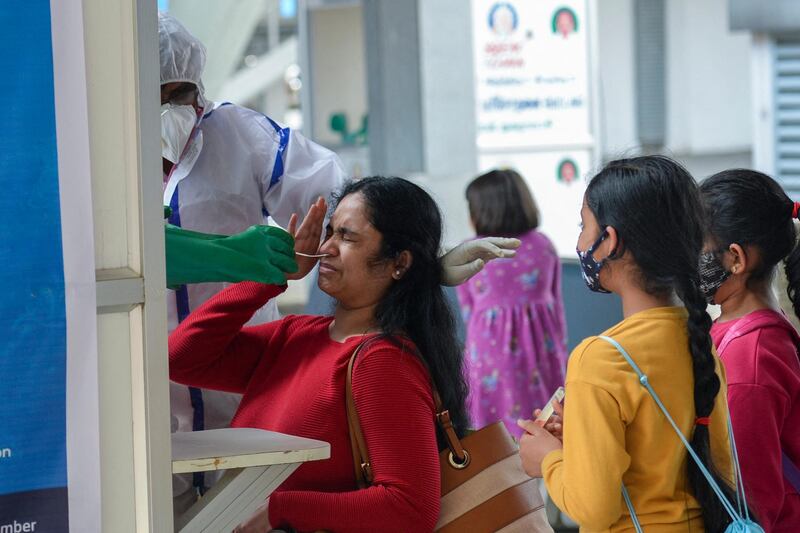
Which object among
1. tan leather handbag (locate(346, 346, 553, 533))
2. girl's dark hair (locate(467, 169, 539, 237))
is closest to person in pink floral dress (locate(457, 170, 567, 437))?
girl's dark hair (locate(467, 169, 539, 237))

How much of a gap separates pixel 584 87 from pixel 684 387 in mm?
5571

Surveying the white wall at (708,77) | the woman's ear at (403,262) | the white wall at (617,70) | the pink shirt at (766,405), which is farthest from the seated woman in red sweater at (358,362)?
the white wall at (617,70)

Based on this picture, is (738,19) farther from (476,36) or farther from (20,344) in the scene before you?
(20,344)

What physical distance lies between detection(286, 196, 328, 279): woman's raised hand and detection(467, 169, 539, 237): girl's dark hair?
95.4 inches

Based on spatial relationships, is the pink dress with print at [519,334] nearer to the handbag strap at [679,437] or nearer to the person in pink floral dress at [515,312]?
the person in pink floral dress at [515,312]

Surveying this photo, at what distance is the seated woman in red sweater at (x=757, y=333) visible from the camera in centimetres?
190

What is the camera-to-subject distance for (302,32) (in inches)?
330

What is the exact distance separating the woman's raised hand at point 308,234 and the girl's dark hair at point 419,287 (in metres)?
0.10

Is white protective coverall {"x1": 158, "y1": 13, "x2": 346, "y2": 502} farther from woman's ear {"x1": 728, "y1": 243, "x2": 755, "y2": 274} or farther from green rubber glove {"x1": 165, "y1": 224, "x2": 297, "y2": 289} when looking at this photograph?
woman's ear {"x1": 728, "y1": 243, "x2": 755, "y2": 274}

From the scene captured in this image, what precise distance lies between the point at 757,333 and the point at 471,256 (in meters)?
0.53

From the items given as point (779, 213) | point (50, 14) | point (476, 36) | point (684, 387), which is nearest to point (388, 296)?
point (684, 387)

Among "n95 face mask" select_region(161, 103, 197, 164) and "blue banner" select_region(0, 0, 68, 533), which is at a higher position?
"n95 face mask" select_region(161, 103, 197, 164)

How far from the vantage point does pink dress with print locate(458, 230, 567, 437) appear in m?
4.47

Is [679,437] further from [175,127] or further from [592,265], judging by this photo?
[175,127]
